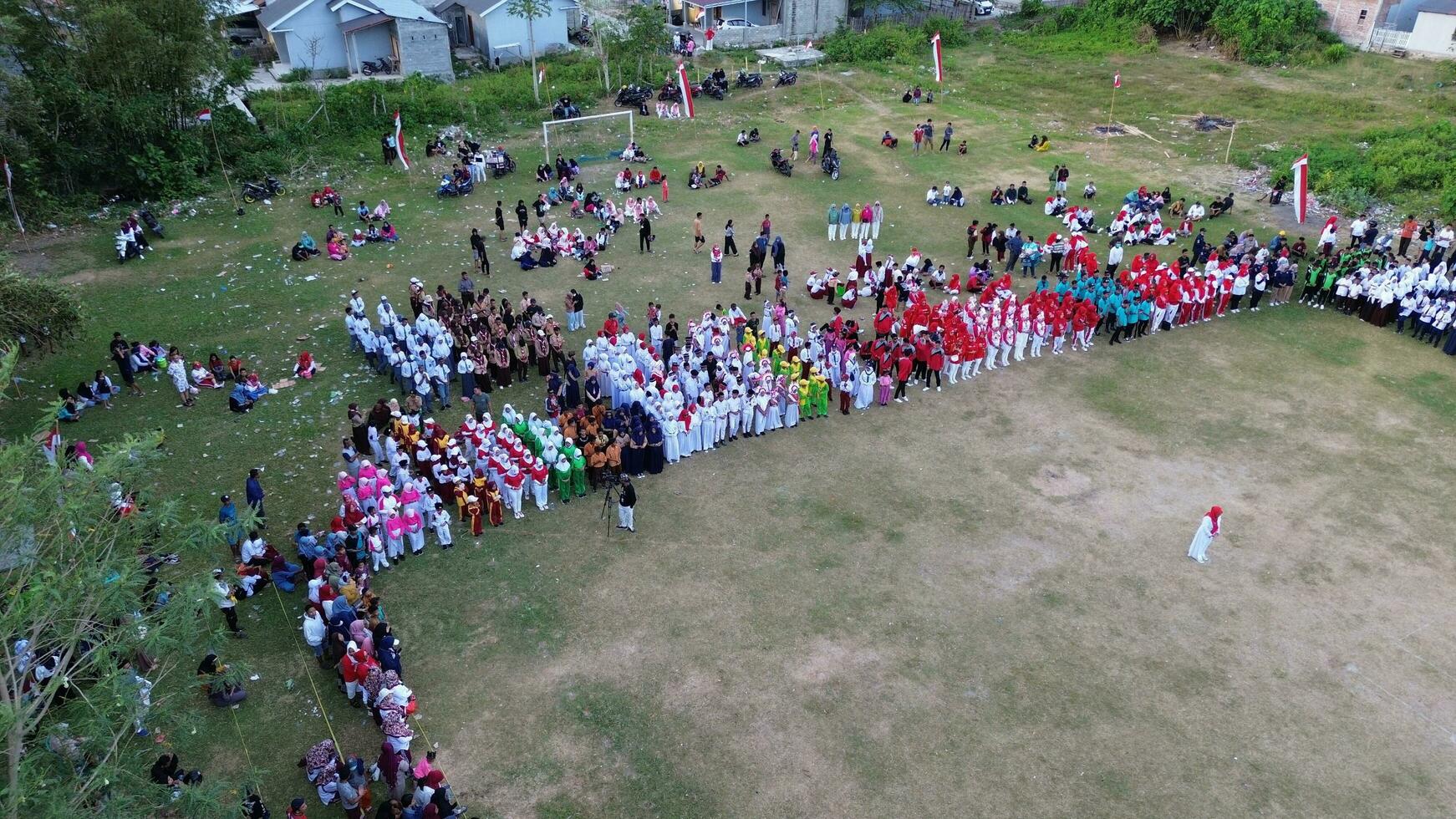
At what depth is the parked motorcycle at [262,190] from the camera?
2808 centimetres

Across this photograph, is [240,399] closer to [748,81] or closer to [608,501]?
[608,501]

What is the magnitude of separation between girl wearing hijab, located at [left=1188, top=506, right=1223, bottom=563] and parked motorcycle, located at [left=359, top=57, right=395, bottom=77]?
1454 inches

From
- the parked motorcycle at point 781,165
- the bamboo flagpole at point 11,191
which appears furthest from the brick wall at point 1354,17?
the bamboo flagpole at point 11,191

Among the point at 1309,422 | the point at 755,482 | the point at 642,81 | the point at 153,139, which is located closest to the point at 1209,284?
the point at 1309,422

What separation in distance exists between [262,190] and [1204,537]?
26.2 meters

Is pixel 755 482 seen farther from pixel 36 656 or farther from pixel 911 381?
pixel 36 656

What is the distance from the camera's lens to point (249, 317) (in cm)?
2175

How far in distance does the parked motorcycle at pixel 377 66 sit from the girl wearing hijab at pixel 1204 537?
3693 centimetres

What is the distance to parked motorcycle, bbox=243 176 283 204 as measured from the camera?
92.1 ft

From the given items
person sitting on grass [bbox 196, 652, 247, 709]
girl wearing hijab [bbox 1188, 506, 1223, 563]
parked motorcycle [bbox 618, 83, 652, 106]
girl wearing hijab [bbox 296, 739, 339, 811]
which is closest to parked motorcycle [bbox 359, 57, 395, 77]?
parked motorcycle [bbox 618, 83, 652, 106]

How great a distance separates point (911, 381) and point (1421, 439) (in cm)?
928

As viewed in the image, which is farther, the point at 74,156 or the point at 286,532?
the point at 74,156

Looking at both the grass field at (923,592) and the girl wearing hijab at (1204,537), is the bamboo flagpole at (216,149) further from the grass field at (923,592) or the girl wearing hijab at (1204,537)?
the girl wearing hijab at (1204,537)

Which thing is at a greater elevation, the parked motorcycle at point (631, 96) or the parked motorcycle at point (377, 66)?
the parked motorcycle at point (377, 66)
